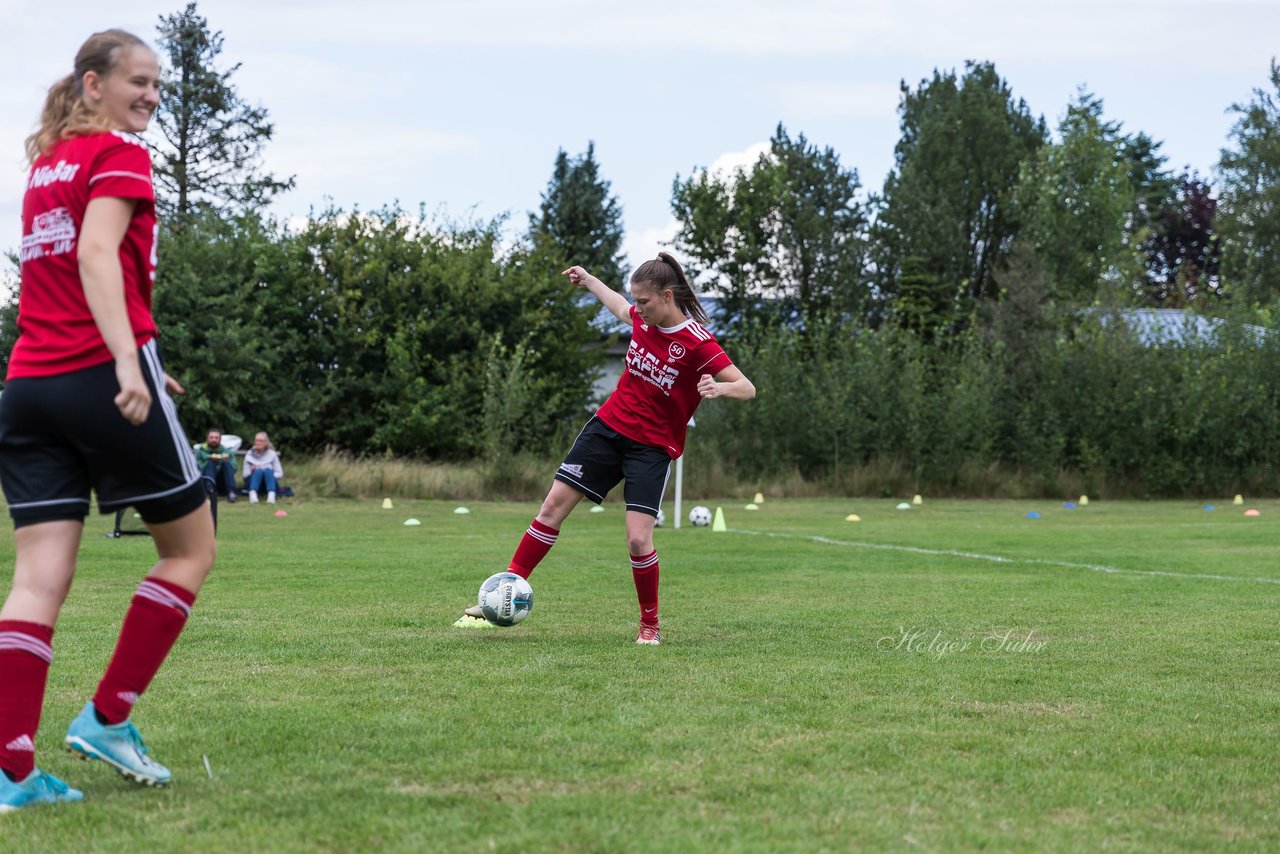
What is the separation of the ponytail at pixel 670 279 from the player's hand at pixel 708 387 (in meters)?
0.41

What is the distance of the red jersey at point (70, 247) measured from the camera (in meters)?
3.47

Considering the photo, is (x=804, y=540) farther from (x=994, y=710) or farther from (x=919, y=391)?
(x=919, y=391)

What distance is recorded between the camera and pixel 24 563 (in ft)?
11.6

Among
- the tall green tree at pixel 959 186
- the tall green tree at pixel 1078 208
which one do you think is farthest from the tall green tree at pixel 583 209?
the tall green tree at pixel 1078 208

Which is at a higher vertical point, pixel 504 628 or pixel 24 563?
pixel 24 563

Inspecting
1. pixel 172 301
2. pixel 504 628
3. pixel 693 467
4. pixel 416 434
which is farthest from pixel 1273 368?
pixel 504 628

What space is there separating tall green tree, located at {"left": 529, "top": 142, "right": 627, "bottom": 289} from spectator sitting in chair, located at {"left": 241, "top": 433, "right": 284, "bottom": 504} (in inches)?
1311

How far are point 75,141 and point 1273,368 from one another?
31407 millimetres

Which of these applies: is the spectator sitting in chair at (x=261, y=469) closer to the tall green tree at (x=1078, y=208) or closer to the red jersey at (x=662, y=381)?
the red jersey at (x=662, y=381)

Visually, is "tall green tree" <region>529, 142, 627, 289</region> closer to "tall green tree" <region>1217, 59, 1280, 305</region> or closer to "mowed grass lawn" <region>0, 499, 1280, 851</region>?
"tall green tree" <region>1217, 59, 1280, 305</region>

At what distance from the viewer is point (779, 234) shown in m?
48.6

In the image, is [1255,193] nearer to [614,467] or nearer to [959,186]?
[959,186]

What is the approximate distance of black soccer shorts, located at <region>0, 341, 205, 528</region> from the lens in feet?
11.3

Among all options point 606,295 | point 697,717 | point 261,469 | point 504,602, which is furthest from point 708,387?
point 261,469
